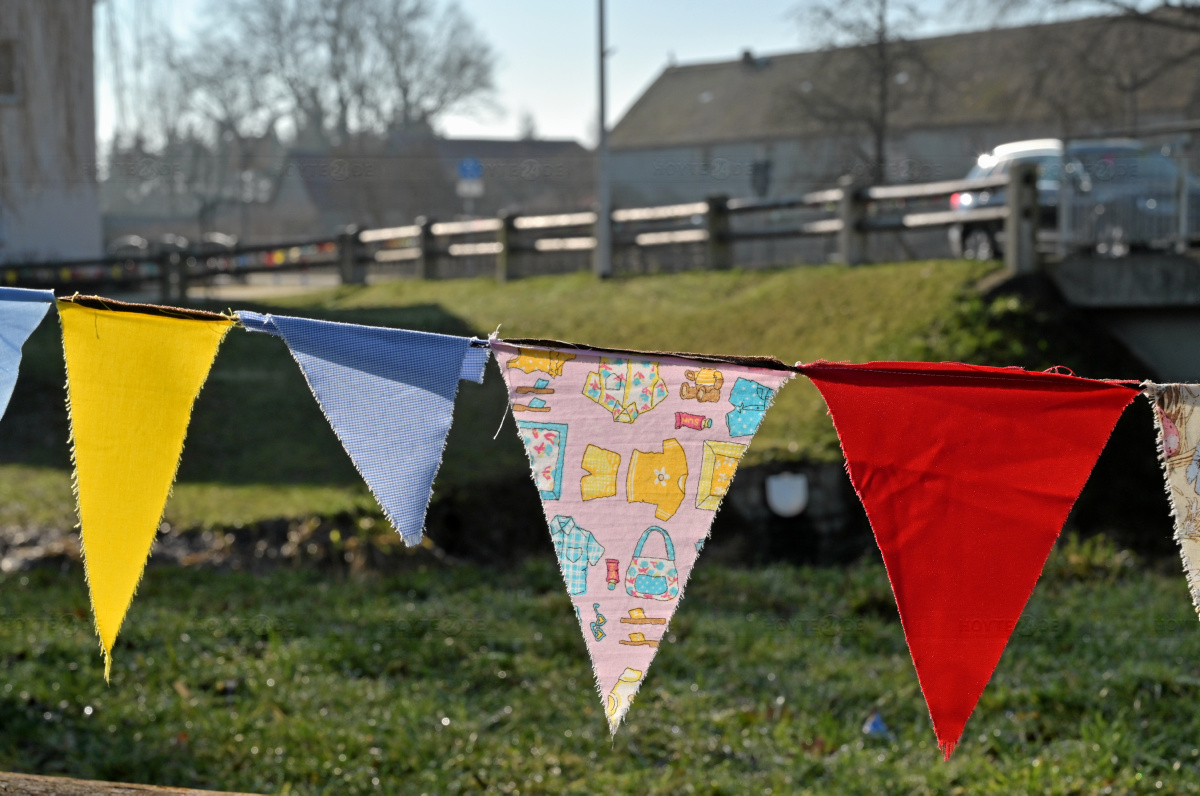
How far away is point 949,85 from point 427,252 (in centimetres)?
2336

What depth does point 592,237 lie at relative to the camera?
15.6 metres

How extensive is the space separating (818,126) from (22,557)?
31089mm

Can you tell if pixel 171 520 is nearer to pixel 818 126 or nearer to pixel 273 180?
pixel 818 126

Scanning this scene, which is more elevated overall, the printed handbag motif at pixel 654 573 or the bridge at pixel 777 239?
the bridge at pixel 777 239

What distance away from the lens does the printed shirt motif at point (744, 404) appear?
2.77 metres

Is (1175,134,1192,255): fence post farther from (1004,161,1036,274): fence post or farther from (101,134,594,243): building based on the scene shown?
(101,134,594,243): building

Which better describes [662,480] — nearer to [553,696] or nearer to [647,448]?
[647,448]

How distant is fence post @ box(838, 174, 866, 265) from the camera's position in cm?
1206

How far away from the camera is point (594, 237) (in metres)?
15.2

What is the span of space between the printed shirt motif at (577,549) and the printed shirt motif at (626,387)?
10.9 inches

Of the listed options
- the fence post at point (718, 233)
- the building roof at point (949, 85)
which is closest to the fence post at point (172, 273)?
the fence post at point (718, 233)

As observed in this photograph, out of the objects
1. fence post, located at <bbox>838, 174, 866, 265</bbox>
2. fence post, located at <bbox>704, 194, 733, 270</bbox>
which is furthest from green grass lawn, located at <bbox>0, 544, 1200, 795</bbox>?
fence post, located at <bbox>704, 194, 733, 270</bbox>

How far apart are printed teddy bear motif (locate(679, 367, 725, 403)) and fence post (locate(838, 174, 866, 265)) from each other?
9.68m

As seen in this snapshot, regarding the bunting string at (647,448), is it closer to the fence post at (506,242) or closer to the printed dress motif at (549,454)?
the printed dress motif at (549,454)
